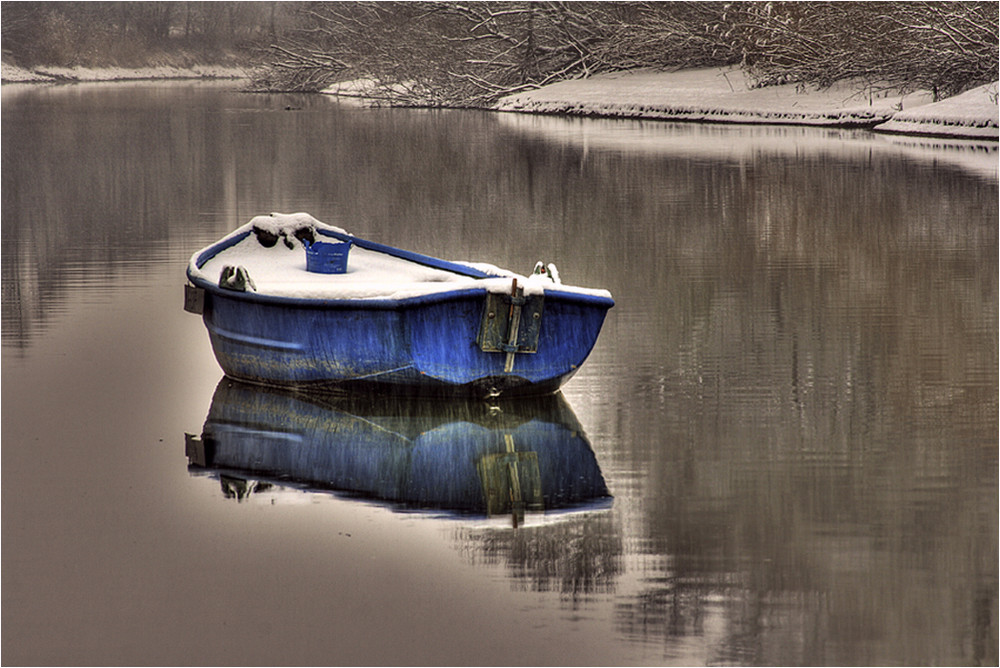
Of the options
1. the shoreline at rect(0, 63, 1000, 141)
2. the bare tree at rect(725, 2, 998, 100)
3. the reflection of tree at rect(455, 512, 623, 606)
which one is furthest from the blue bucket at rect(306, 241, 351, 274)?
the bare tree at rect(725, 2, 998, 100)

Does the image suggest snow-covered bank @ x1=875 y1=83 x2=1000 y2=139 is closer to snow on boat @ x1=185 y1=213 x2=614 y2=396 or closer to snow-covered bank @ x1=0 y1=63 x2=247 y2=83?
snow on boat @ x1=185 y1=213 x2=614 y2=396

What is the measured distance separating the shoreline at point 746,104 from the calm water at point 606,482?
21547 mm

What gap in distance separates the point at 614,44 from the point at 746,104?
11200mm

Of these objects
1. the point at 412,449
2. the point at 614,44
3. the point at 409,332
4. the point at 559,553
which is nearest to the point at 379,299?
the point at 409,332

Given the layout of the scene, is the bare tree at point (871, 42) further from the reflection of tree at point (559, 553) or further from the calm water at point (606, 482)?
the reflection of tree at point (559, 553)

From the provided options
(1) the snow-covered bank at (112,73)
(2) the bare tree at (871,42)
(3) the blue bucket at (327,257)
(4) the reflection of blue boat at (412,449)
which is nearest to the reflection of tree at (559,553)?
(4) the reflection of blue boat at (412,449)

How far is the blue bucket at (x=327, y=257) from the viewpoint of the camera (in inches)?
517

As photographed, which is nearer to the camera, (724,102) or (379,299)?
(379,299)

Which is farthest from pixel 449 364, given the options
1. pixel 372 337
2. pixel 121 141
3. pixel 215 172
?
pixel 121 141

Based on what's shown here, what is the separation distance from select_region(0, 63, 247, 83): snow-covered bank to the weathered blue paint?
113282 mm

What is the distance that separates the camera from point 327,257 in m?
13.2

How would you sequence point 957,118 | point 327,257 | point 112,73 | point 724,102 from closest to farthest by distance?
point 327,257, point 957,118, point 724,102, point 112,73

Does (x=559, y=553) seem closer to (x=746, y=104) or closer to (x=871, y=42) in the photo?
(x=871, y=42)

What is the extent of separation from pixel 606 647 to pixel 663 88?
184 ft
